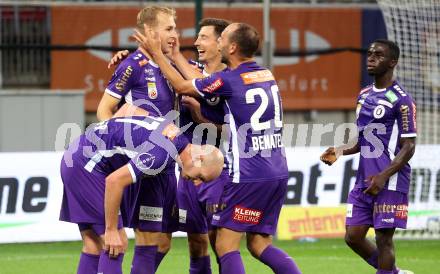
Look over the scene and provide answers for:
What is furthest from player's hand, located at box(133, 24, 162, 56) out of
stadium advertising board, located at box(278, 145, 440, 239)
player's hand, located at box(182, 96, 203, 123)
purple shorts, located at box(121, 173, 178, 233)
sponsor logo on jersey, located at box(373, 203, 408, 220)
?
stadium advertising board, located at box(278, 145, 440, 239)

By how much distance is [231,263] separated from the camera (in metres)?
7.55

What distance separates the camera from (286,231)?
12.9 metres

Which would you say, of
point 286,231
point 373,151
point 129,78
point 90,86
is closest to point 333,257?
point 286,231

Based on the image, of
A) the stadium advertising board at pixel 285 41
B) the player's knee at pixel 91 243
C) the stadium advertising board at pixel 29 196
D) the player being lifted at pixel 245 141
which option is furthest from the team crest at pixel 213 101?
the stadium advertising board at pixel 285 41

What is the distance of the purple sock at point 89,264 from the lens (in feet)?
24.8

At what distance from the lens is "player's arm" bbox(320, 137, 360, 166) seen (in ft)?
30.1

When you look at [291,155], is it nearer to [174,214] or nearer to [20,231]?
[20,231]

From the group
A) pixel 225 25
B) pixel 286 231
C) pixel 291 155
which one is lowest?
pixel 286 231

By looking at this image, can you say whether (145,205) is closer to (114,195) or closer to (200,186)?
(200,186)

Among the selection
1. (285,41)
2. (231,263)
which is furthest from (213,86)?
(285,41)

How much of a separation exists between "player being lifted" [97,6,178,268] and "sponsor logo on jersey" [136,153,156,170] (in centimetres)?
104

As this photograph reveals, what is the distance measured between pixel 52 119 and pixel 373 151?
7498 millimetres

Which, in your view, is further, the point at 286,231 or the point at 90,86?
the point at 90,86

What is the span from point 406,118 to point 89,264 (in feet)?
9.76
